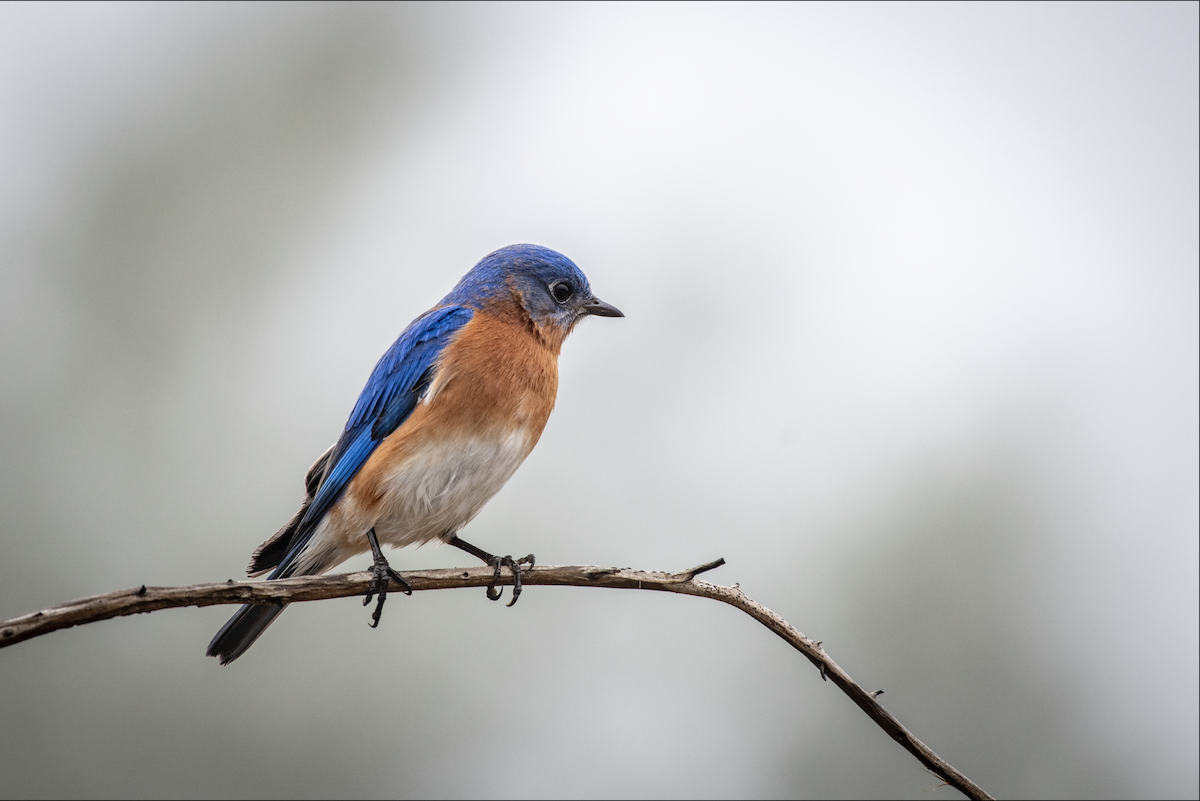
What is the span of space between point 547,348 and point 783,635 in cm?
212

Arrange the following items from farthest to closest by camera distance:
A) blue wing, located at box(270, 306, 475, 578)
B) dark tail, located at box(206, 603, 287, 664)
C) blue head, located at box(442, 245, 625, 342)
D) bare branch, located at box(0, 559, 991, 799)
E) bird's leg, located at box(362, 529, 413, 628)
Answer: blue head, located at box(442, 245, 625, 342) → blue wing, located at box(270, 306, 475, 578) → dark tail, located at box(206, 603, 287, 664) → bird's leg, located at box(362, 529, 413, 628) → bare branch, located at box(0, 559, 991, 799)

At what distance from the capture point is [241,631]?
13.1ft

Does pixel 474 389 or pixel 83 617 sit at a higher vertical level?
pixel 474 389

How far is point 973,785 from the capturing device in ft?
8.48

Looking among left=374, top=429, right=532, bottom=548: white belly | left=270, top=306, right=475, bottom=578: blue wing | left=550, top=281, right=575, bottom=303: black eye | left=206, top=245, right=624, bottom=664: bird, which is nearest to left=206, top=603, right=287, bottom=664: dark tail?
left=206, top=245, right=624, bottom=664: bird

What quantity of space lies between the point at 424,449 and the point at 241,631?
1.00 metres

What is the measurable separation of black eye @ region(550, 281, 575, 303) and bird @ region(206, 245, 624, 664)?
19cm

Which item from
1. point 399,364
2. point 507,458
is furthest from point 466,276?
point 507,458

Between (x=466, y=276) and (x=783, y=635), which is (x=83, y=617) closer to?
(x=783, y=635)

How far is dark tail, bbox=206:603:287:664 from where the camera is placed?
3.95 metres

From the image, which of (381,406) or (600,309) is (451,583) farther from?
(600,309)

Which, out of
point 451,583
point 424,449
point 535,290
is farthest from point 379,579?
point 535,290

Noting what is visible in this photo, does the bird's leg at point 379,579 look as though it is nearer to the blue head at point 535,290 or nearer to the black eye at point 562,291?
the blue head at point 535,290

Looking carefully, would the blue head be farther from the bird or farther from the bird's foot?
the bird's foot
